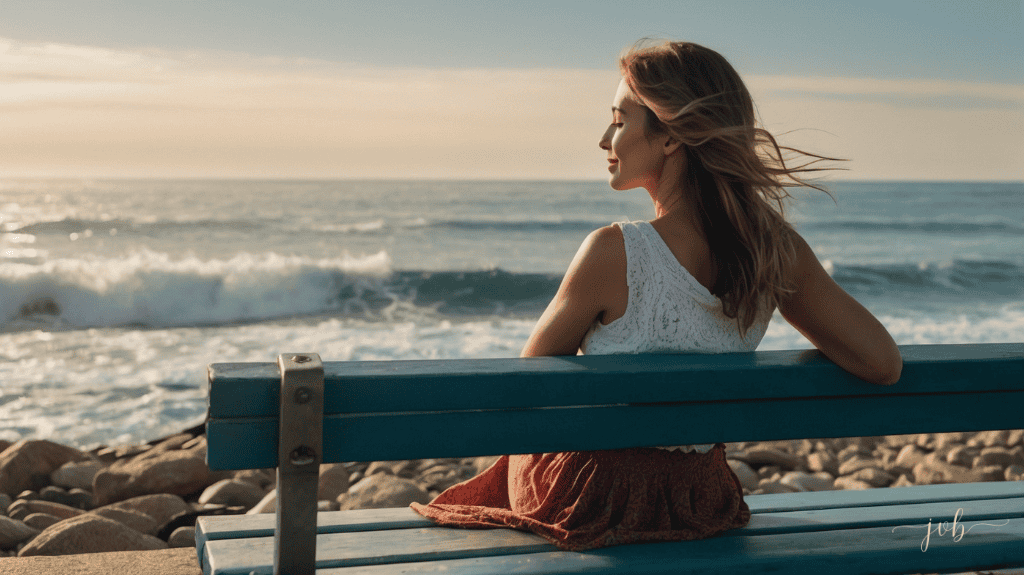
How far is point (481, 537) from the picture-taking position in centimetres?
196

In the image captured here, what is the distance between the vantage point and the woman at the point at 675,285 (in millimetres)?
1900

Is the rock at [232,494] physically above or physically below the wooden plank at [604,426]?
below

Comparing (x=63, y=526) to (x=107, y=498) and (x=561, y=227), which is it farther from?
(x=561, y=227)

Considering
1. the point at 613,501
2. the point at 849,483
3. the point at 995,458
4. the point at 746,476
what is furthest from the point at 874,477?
the point at 613,501

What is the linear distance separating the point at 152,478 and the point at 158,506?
0.46 meters

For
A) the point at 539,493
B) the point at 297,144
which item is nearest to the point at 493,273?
the point at 539,493

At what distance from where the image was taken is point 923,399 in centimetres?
189

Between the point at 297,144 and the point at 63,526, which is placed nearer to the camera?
the point at 63,526

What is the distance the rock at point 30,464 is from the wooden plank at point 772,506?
12.2ft

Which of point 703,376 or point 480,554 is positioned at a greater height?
point 703,376

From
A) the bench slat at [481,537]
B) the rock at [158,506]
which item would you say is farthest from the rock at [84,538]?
the bench slat at [481,537]

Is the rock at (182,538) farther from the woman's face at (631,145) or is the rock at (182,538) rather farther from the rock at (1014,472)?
the rock at (1014,472)

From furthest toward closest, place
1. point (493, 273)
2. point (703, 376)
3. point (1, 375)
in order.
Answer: point (493, 273) < point (1, 375) < point (703, 376)

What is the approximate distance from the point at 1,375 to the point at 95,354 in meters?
1.40
